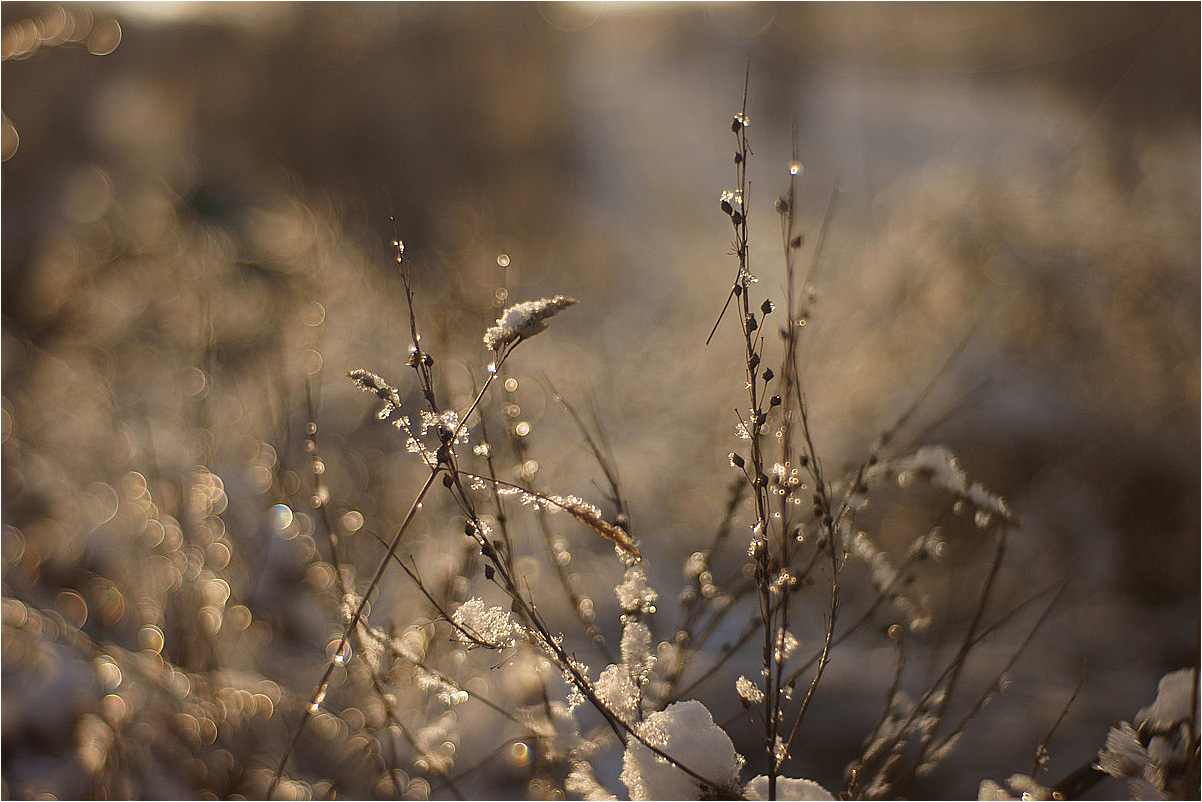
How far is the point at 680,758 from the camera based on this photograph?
101cm

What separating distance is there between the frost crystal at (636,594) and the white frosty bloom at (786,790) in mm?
302

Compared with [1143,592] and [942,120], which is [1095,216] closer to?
[1143,592]

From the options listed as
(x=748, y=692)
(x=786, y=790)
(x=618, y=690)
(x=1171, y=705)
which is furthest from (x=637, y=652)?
(x=1171, y=705)

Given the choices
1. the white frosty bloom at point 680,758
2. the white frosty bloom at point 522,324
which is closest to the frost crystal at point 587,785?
the white frosty bloom at point 680,758

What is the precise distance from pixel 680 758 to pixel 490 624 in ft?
1.13

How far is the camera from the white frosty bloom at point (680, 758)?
1.02 meters

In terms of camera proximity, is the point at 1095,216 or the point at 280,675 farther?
the point at 1095,216

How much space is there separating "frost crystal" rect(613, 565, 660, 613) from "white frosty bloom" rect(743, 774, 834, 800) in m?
0.30

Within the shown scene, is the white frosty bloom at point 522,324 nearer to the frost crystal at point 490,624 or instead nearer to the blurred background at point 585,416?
the blurred background at point 585,416

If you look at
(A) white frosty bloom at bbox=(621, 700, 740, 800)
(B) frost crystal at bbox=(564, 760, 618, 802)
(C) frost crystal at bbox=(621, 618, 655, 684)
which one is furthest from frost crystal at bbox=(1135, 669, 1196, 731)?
(B) frost crystal at bbox=(564, 760, 618, 802)

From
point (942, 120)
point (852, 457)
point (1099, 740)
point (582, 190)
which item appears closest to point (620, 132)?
point (582, 190)

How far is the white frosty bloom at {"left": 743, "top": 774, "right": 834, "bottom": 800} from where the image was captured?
39.9 inches

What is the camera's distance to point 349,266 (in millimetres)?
4207

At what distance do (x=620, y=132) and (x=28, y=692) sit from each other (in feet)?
50.0
